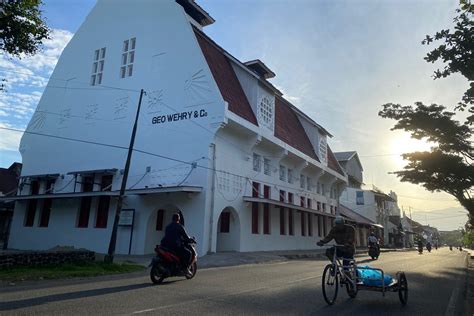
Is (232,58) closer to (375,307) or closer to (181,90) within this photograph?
(181,90)

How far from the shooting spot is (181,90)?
22812 mm

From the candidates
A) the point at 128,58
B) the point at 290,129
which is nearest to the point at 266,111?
the point at 290,129

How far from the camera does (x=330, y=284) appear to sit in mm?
7156

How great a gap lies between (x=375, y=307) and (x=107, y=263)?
378 inches

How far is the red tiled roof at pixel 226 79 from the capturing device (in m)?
22.5

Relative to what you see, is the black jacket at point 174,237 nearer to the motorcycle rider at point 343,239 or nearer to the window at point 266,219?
the motorcycle rider at point 343,239

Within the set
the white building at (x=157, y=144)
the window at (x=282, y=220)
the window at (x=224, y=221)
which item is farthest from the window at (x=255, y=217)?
the window at (x=282, y=220)

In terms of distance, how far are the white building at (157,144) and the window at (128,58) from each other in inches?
3.8

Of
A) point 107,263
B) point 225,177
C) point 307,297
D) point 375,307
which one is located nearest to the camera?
point 375,307

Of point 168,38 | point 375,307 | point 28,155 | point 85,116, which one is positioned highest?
point 168,38

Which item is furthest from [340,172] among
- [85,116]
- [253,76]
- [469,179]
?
[85,116]

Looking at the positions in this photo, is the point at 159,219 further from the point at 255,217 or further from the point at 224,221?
the point at 255,217

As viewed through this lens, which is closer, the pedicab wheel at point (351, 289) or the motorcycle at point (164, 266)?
the pedicab wheel at point (351, 289)

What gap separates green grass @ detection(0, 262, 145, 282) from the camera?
10.0 m
